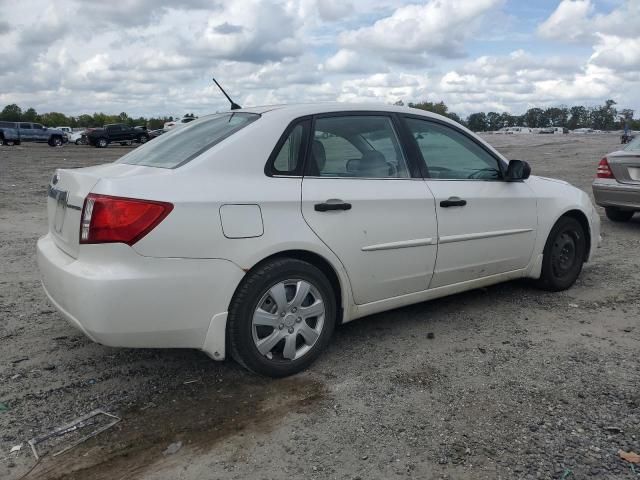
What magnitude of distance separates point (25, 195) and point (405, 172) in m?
10.8

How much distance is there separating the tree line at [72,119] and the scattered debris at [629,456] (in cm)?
9322

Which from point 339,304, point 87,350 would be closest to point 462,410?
point 339,304

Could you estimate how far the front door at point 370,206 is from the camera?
3.71 m

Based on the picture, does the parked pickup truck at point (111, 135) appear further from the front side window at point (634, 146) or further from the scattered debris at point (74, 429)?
the scattered debris at point (74, 429)

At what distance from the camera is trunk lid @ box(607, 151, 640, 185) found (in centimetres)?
827

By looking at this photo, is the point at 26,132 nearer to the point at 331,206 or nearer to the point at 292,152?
the point at 292,152

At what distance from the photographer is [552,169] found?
1945cm

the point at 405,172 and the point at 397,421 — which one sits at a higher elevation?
the point at 405,172

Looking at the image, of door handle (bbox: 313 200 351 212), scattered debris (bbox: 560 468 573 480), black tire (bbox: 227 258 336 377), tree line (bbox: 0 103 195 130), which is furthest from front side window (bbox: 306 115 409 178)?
tree line (bbox: 0 103 195 130)

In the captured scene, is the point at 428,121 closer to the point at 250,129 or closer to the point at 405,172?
the point at 405,172

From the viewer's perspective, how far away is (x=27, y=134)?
4216cm

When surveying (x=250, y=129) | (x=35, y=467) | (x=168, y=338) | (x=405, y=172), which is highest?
(x=250, y=129)

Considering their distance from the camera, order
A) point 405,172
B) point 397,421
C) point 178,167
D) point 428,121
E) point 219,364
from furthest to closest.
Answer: point 428,121
point 405,172
point 219,364
point 178,167
point 397,421

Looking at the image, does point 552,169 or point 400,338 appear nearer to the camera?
point 400,338
